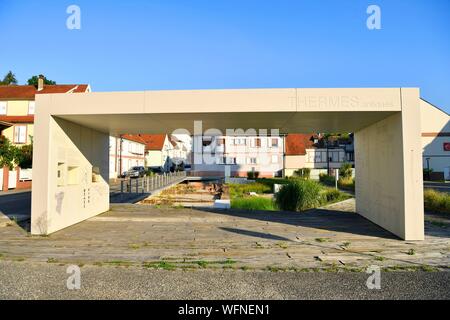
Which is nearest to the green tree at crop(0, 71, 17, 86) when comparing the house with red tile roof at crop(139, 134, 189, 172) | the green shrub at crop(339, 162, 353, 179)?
the house with red tile roof at crop(139, 134, 189, 172)

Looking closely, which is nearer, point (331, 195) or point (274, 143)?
point (331, 195)

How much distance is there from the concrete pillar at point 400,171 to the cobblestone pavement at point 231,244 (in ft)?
1.29

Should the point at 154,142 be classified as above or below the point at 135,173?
above

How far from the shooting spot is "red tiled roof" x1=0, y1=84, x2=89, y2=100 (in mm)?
34312

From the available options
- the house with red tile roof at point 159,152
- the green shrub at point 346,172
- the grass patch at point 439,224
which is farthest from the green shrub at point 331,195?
the house with red tile roof at point 159,152

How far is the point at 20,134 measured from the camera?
30906 mm

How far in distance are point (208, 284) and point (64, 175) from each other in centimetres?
577

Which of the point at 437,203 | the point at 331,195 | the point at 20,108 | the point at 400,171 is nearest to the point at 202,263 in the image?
the point at 400,171

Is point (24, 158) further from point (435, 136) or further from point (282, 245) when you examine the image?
point (435, 136)

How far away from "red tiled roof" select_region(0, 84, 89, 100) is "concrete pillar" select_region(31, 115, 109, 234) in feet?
93.1

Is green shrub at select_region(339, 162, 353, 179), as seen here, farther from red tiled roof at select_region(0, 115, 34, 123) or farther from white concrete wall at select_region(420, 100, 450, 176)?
red tiled roof at select_region(0, 115, 34, 123)
